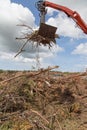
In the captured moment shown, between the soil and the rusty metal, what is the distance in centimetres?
112

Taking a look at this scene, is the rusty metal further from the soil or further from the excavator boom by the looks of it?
the excavator boom

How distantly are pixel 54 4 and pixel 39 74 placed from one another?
11.7 ft

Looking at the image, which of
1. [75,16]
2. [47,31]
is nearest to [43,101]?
[47,31]

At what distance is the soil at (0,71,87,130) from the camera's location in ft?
24.7

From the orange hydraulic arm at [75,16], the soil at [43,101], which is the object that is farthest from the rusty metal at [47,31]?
the orange hydraulic arm at [75,16]

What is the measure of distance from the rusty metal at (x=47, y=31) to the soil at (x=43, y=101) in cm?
112

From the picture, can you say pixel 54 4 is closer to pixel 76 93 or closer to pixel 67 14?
pixel 67 14

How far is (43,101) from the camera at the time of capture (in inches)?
358

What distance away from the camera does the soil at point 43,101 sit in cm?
754

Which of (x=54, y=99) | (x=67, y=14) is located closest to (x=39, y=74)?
(x=54, y=99)

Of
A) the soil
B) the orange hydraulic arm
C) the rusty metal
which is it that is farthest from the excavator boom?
the soil

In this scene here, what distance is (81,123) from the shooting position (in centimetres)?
842

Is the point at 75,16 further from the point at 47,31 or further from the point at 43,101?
the point at 43,101

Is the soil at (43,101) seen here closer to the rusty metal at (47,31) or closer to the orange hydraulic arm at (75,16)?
the rusty metal at (47,31)
